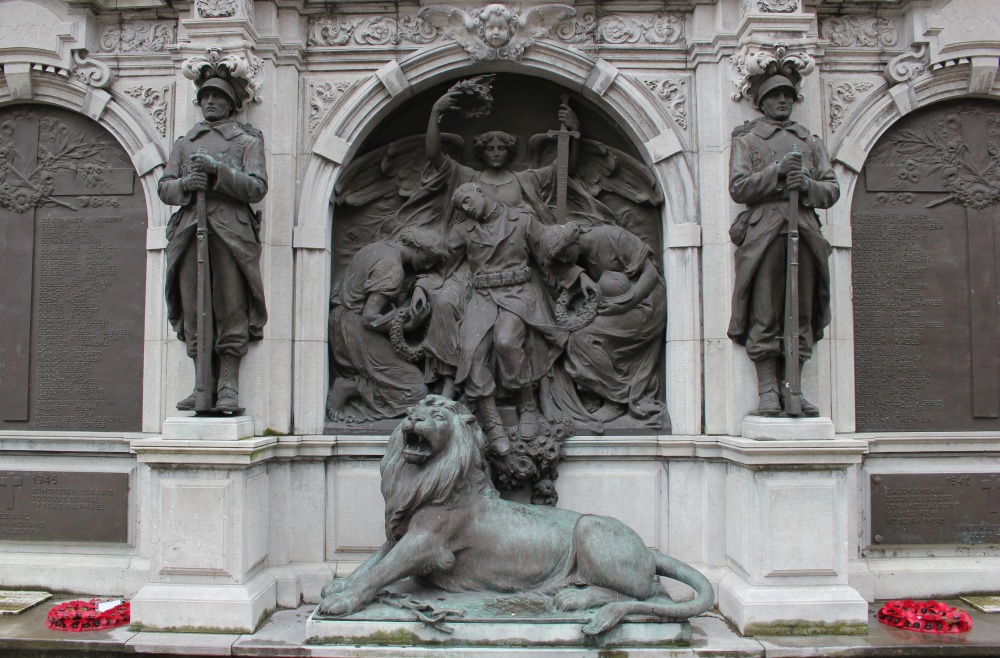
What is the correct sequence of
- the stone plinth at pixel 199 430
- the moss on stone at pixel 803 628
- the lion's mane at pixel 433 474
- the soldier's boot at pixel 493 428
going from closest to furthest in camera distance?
the lion's mane at pixel 433 474 < the moss on stone at pixel 803 628 < the stone plinth at pixel 199 430 < the soldier's boot at pixel 493 428

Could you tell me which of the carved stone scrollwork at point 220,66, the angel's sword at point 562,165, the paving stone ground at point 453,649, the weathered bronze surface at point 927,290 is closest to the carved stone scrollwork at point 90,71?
the carved stone scrollwork at point 220,66

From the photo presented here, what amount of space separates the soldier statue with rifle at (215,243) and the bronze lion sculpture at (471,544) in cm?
176

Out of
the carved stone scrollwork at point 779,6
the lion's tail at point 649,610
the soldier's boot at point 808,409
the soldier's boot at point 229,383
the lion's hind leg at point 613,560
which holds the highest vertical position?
the carved stone scrollwork at point 779,6

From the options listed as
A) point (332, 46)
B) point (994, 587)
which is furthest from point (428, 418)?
point (994, 587)

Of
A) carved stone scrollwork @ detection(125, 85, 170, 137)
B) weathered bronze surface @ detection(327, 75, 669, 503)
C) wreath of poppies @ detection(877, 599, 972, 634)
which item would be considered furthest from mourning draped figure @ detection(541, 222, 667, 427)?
carved stone scrollwork @ detection(125, 85, 170, 137)

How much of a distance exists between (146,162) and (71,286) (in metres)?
1.45

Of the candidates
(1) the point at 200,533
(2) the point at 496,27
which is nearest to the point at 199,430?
(1) the point at 200,533

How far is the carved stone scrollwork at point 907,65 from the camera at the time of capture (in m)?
7.15

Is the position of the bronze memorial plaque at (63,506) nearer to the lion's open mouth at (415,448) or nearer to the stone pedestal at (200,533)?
the stone pedestal at (200,533)

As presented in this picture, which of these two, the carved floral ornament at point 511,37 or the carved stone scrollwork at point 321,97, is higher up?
the carved floral ornament at point 511,37

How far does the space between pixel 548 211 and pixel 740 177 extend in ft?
6.52

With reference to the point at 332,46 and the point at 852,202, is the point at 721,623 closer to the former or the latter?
the point at 852,202

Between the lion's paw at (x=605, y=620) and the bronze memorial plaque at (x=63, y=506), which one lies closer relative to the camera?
the lion's paw at (x=605, y=620)

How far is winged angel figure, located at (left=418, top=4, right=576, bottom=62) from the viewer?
7.02 meters
